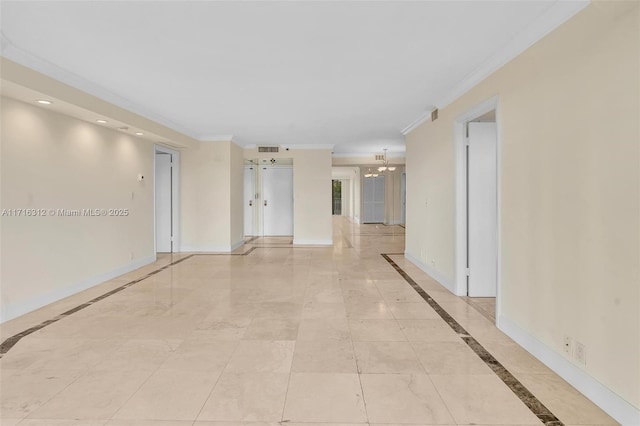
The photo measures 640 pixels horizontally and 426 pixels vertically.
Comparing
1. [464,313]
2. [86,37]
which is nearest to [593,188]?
[464,313]

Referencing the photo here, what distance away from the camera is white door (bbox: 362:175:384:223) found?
15.3 meters

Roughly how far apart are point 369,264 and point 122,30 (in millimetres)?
5136

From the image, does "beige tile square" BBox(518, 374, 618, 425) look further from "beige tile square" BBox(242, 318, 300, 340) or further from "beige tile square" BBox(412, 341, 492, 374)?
"beige tile square" BBox(242, 318, 300, 340)

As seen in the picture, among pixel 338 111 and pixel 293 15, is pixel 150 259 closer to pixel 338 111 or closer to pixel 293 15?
pixel 338 111

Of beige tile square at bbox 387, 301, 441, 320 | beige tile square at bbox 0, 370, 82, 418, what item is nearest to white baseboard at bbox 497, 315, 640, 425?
beige tile square at bbox 387, 301, 441, 320

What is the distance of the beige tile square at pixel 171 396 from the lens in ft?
6.42

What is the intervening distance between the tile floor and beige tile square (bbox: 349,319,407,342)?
0.06 feet

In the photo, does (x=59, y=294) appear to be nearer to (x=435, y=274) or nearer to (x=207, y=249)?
(x=207, y=249)

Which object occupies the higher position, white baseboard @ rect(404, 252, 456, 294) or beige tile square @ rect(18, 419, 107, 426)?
white baseboard @ rect(404, 252, 456, 294)

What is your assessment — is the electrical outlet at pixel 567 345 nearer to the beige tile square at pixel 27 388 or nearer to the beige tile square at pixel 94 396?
the beige tile square at pixel 94 396

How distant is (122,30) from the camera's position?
2645mm

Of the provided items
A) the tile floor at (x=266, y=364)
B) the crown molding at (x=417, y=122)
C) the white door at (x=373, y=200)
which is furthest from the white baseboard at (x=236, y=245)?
the white door at (x=373, y=200)

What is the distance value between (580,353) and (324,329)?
79.0 inches

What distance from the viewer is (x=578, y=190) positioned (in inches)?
86.4
